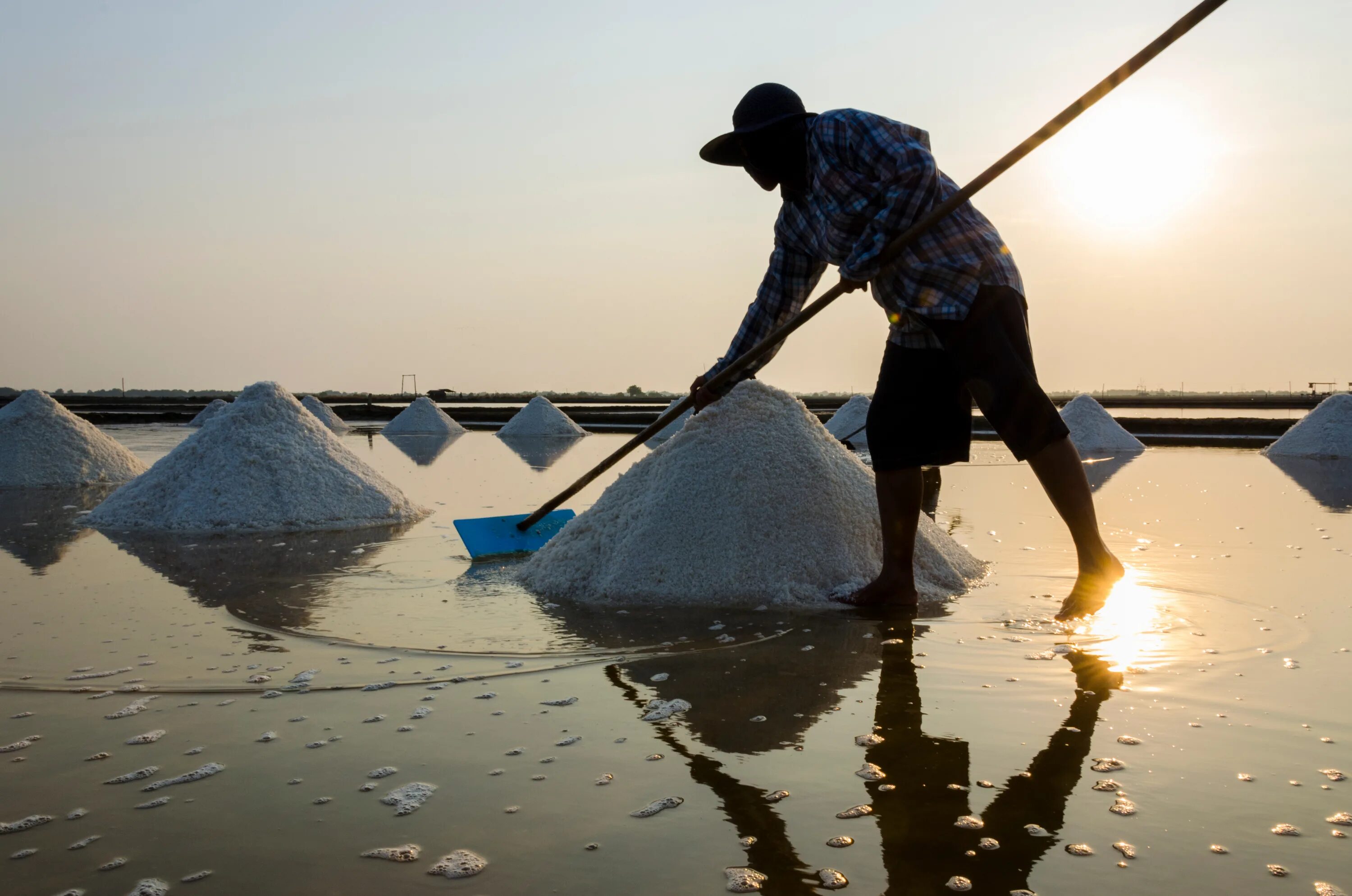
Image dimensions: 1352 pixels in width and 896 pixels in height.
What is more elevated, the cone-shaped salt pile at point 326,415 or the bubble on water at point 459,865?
the cone-shaped salt pile at point 326,415

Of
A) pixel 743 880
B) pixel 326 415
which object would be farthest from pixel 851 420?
pixel 326 415

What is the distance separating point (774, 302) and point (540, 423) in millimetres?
12196

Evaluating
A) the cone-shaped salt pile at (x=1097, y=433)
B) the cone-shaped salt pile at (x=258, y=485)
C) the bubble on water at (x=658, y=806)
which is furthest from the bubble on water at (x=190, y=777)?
the cone-shaped salt pile at (x=1097, y=433)

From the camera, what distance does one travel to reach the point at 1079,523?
2148 millimetres

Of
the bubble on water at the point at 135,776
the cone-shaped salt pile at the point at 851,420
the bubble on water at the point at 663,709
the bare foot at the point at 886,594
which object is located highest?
the cone-shaped salt pile at the point at 851,420

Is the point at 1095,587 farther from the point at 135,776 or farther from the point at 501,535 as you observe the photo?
the point at 501,535

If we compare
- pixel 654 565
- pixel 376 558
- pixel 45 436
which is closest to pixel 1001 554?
pixel 654 565

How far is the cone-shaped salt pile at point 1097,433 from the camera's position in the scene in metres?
10.7

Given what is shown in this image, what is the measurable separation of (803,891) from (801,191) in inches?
68.7

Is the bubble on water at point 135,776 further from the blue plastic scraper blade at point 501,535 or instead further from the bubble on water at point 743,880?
the blue plastic scraper blade at point 501,535

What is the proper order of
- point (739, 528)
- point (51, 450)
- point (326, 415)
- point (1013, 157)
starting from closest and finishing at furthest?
point (1013, 157)
point (739, 528)
point (51, 450)
point (326, 415)

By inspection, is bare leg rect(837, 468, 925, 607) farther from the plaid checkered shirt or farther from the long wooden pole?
the long wooden pole

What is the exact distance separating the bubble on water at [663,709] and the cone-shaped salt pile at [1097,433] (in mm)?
9752

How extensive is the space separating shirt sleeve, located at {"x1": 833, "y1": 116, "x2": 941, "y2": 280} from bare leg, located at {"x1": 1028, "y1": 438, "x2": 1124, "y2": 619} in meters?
0.55
